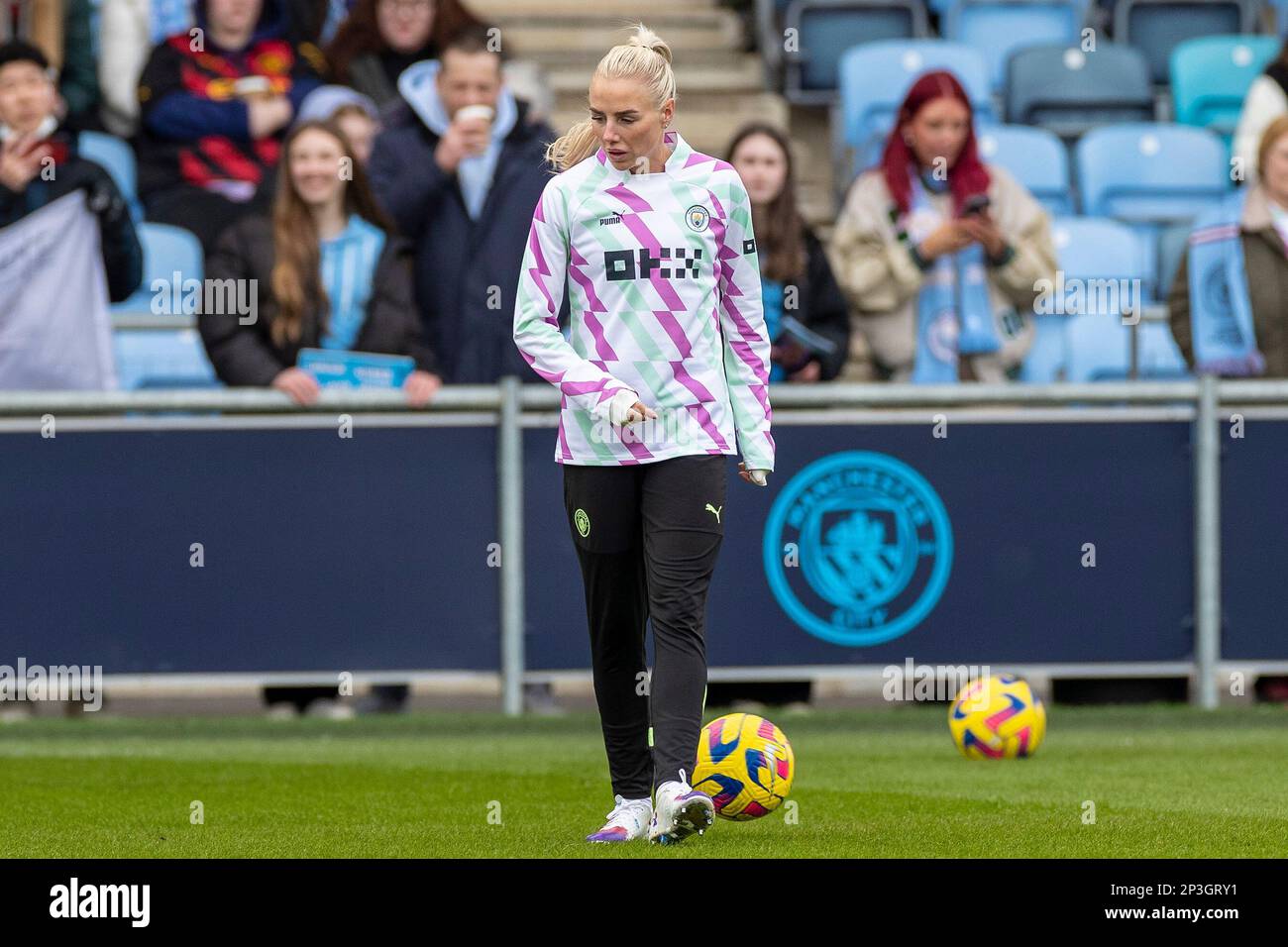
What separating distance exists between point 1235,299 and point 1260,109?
10.1ft

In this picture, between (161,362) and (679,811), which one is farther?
(161,362)

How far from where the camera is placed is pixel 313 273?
1145 centimetres

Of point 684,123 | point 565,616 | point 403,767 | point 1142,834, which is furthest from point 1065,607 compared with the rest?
point 684,123

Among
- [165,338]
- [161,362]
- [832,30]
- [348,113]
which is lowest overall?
[161,362]

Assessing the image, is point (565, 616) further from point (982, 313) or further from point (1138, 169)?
point (1138, 169)

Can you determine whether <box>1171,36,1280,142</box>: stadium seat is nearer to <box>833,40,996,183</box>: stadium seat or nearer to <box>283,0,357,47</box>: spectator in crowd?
<box>833,40,996,183</box>: stadium seat

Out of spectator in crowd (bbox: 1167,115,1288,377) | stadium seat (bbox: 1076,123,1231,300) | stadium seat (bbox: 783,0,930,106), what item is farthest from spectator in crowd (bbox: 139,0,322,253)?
spectator in crowd (bbox: 1167,115,1288,377)

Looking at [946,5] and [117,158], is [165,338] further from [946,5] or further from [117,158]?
[946,5]

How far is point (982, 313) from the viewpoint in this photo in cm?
1203

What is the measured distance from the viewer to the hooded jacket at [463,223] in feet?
38.9

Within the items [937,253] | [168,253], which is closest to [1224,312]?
[937,253]

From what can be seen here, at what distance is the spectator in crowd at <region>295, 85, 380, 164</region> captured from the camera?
41.2 feet
